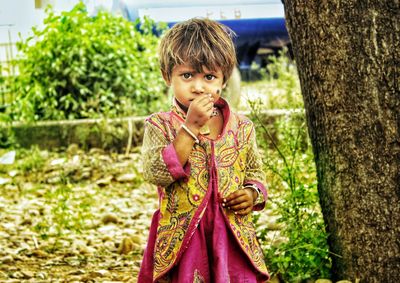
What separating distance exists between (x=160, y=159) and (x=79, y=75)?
5597mm

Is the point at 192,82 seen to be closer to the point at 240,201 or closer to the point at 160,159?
the point at 160,159

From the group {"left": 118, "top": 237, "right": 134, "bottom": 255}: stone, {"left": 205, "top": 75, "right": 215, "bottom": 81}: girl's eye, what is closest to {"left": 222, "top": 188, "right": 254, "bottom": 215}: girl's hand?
{"left": 205, "top": 75, "right": 215, "bottom": 81}: girl's eye

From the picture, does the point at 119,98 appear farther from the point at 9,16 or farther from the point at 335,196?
the point at 335,196

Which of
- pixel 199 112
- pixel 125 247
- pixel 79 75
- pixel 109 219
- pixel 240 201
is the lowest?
pixel 109 219

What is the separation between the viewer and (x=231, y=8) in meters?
11.5

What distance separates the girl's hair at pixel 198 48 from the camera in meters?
2.83

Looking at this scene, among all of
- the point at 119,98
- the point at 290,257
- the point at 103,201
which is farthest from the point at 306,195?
the point at 119,98

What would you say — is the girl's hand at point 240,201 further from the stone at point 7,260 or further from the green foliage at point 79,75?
the green foliage at point 79,75

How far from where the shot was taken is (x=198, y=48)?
284 cm

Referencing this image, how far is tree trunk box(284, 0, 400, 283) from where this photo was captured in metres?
3.16

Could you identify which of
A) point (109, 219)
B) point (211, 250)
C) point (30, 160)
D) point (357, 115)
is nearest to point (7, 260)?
point (109, 219)

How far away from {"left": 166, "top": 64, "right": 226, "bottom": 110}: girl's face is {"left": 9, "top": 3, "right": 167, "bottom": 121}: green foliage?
16.7ft

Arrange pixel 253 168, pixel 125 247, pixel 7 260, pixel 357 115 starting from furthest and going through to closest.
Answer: pixel 125 247, pixel 7 260, pixel 357 115, pixel 253 168

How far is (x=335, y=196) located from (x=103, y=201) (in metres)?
3.26
